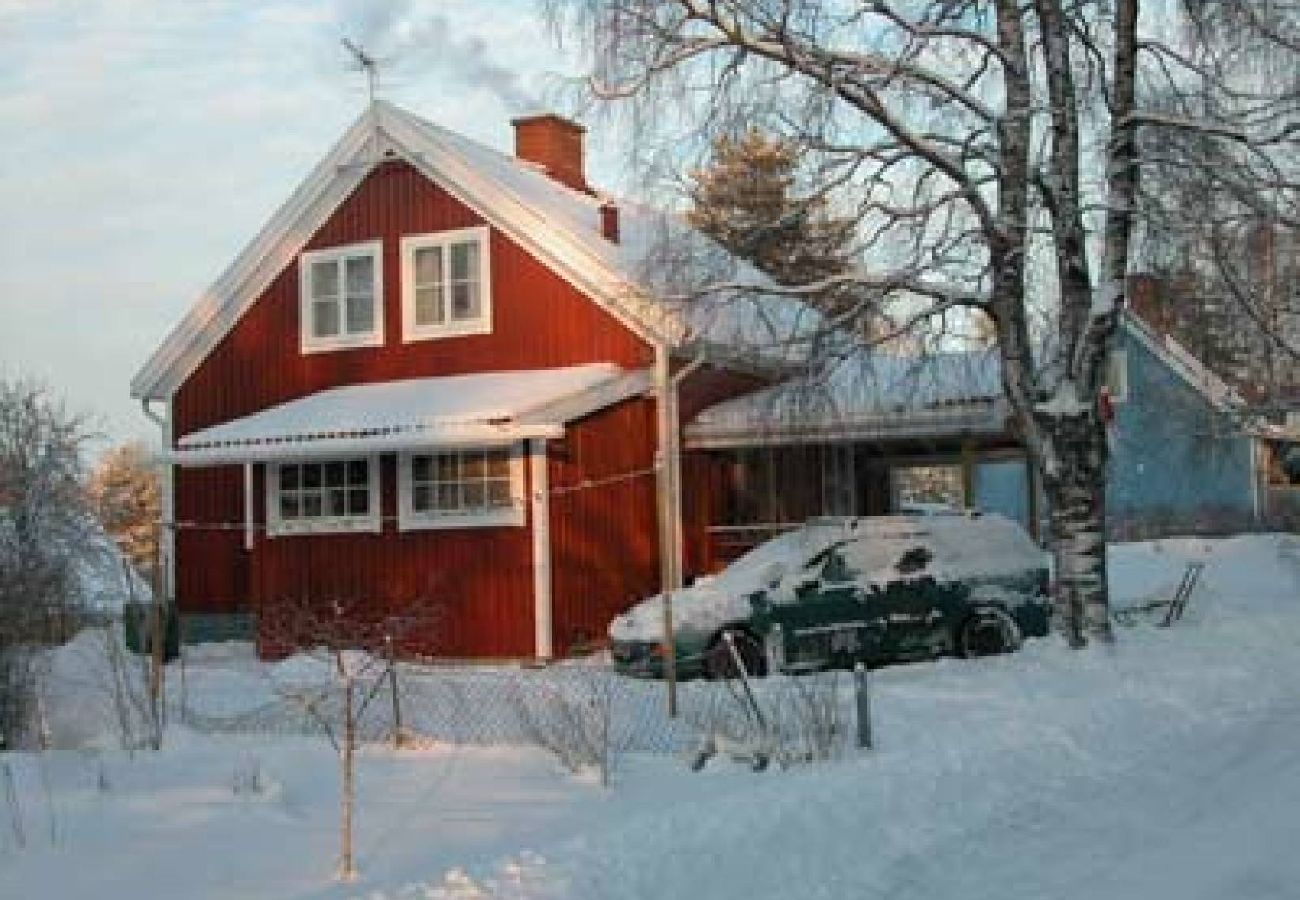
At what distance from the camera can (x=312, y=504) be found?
901 inches

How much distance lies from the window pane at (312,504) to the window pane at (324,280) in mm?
3825

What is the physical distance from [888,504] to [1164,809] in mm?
18512

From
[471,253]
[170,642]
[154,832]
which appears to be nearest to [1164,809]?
[154,832]

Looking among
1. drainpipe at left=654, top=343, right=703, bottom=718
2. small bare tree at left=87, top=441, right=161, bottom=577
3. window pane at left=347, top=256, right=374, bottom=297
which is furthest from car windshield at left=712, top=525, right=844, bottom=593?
small bare tree at left=87, top=441, right=161, bottom=577

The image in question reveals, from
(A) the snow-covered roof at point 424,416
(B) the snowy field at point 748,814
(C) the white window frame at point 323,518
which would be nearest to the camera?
(B) the snowy field at point 748,814

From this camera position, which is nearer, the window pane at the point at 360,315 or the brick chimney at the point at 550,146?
the window pane at the point at 360,315

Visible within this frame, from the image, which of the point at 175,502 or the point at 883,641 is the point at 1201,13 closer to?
the point at 883,641

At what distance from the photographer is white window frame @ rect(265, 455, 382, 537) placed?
73.5 ft

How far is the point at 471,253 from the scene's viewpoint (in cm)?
2409

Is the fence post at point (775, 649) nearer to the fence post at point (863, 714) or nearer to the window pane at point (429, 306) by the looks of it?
the fence post at point (863, 714)

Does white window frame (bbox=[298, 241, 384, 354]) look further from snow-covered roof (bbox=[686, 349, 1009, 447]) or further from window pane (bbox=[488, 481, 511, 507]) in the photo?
snow-covered roof (bbox=[686, 349, 1009, 447])

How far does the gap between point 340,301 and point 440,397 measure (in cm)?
372

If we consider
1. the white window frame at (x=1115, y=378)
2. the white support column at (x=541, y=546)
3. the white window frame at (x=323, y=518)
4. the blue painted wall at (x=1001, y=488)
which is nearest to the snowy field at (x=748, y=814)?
the white window frame at (x=1115, y=378)

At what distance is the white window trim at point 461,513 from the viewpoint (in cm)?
2127
